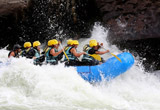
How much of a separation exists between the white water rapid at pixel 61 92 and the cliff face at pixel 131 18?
2.03 meters

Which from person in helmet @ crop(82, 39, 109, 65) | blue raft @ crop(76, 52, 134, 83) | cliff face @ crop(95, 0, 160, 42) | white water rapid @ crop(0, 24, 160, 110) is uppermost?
cliff face @ crop(95, 0, 160, 42)

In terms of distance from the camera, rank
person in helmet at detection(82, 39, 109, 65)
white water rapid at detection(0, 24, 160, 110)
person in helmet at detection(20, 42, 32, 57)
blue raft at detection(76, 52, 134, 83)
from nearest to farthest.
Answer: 1. white water rapid at detection(0, 24, 160, 110)
2. blue raft at detection(76, 52, 134, 83)
3. person in helmet at detection(82, 39, 109, 65)
4. person in helmet at detection(20, 42, 32, 57)

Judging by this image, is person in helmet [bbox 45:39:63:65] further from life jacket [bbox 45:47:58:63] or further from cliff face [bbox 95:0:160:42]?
cliff face [bbox 95:0:160:42]

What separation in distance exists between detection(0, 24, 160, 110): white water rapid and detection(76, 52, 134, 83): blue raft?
0.59ft

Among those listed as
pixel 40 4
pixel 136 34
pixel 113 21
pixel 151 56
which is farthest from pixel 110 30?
pixel 40 4

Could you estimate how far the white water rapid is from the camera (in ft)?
14.5

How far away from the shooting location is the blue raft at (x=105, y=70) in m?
5.84

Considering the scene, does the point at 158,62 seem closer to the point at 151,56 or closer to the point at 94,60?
the point at 151,56

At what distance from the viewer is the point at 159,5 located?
765 cm

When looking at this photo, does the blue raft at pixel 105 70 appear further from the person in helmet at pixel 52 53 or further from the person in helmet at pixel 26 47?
the person in helmet at pixel 26 47

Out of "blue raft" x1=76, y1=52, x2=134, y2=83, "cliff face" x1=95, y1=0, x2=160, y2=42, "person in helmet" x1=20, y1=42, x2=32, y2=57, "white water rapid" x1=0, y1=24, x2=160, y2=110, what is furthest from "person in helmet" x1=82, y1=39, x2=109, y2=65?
"cliff face" x1=95, y1=0, x2=160, y2=42

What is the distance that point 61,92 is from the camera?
488 cm

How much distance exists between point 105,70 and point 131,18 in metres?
2.92

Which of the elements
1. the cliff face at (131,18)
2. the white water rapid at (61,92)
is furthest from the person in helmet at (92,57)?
the cliff face at (131,18)
